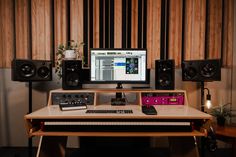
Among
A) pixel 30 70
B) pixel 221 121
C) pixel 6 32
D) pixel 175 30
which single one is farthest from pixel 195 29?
pixel 6 32

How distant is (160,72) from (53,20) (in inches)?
58.1

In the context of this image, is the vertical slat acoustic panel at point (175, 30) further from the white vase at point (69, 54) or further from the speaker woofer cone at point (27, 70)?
the speaker woofer cone at point (27, 70)

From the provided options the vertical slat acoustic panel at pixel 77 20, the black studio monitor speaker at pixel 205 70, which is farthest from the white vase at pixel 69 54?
the black studio monitor speaker at pixel 205 70

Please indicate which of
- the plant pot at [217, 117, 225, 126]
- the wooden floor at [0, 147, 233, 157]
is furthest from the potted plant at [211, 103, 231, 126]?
the wooden floor at [0, 147, 233, 157]

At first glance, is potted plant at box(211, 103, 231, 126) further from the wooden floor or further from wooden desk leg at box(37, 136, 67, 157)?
wooden desk leg at box(37, 136, 67, 157)

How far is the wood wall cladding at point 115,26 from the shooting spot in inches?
108

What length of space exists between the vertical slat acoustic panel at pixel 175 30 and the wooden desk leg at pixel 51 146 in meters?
1.62

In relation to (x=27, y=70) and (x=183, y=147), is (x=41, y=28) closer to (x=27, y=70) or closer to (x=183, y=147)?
(x=27, y=70)

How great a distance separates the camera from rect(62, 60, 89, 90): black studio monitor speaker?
2.24m

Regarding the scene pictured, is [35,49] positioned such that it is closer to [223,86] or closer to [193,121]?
[193,121]

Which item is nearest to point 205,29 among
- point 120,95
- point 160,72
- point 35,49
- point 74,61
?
point 160,72

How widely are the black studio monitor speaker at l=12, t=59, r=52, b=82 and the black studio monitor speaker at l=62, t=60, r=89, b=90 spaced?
0.25 metres

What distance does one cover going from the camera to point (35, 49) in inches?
109

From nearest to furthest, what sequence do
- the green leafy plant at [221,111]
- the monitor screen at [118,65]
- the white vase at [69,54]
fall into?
the monitor screen at [118,65], the white vase at [69,54], the green leafy plant at [221,111]
